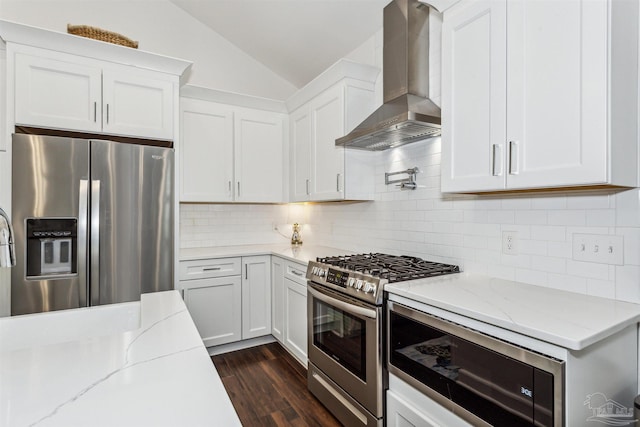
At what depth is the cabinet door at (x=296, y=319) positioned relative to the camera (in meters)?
2.65

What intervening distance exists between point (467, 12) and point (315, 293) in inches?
72.3

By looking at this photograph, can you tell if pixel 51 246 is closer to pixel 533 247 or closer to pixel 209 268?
pixel 209 268

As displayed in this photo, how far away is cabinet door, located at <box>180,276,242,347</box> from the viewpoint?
9.55 ft

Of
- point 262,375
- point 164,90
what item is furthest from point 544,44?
point 262,375

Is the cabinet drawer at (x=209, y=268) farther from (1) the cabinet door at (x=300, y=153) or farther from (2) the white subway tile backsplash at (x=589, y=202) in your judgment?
(2) the white subway tile backsplash at (x=589, y=202)

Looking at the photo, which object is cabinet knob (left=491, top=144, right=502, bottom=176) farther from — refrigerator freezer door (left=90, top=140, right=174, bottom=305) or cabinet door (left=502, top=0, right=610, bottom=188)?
refrigerator freezer door (left=90, top=140, right=174, bottom=305)

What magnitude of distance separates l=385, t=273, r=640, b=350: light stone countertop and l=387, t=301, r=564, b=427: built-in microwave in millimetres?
79

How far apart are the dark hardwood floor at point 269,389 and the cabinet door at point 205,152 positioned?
1.52 meters

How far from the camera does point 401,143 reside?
8.12ft

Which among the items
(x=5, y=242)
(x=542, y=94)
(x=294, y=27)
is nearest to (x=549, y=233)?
(x=542, y=94)

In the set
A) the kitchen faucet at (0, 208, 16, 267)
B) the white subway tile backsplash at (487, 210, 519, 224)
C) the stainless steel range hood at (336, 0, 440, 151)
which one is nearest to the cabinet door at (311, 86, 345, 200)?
the stainless steel range hood at (336, 0, 440, 151)

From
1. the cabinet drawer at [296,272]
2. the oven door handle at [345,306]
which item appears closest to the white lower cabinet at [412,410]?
the oven door handle at [345,306]

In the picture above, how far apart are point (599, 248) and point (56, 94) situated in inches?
130

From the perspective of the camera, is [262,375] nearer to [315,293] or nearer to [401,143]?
[315,293]
